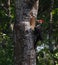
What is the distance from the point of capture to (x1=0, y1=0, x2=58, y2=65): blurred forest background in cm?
788

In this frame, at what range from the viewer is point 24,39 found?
446 cm

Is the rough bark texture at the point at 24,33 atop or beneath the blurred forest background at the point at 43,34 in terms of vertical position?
atop

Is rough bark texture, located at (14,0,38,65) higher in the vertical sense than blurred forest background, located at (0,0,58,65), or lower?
higher

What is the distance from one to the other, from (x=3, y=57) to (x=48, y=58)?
132 centimetres

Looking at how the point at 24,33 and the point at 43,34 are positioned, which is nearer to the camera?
the point at 24,33

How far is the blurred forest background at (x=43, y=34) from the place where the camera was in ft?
25.8

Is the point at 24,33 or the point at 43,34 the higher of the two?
the point at 24,33

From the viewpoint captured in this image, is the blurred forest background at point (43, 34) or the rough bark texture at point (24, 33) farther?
the blurred forest background at point (43, 34)

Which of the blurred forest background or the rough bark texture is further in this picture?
the blurred forest background

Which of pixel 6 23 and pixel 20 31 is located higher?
pixel 20 31

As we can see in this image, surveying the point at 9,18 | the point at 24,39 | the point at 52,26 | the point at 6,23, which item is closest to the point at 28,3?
the point at 24,39

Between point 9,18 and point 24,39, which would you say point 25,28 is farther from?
point 9,18

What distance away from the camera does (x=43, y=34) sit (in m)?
8.07

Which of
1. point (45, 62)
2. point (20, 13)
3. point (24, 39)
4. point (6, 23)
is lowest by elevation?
point (45, 62)
